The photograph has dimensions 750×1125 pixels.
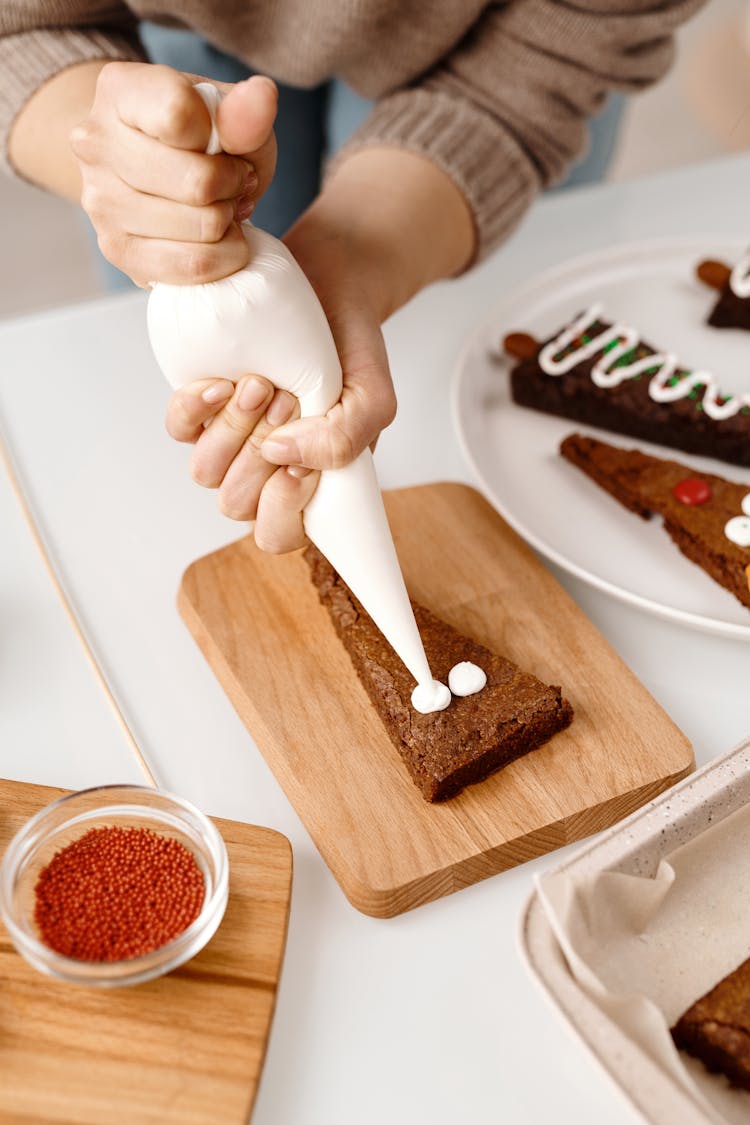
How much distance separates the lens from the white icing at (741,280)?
1.46 metres

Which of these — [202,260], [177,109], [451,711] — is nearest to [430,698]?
[451,711]

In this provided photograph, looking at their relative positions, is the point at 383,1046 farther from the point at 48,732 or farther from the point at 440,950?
the point at 48,732

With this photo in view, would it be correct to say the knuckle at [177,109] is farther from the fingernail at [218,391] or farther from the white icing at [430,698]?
the white icing at [430,698]

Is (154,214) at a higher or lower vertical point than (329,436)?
higher

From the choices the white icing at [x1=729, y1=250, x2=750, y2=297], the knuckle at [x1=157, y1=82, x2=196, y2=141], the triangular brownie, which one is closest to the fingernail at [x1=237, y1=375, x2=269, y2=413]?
the knuckle at [x1=157, y1=82, x2=196, y2=141]

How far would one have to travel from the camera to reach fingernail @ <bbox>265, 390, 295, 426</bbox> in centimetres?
89

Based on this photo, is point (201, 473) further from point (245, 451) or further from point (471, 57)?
point (471, 57)

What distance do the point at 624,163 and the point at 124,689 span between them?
3468 mm

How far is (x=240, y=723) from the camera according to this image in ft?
3.41

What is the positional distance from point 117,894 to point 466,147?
3.35 ft

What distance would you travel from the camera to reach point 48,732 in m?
1.02

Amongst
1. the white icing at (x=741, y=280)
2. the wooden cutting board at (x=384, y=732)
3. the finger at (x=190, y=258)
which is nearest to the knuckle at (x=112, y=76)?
the finger at (x=190, y=258)

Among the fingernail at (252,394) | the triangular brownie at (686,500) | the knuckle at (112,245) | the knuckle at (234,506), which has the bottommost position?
the triangular brownie at (686,500)

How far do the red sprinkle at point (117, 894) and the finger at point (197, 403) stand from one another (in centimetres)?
35
